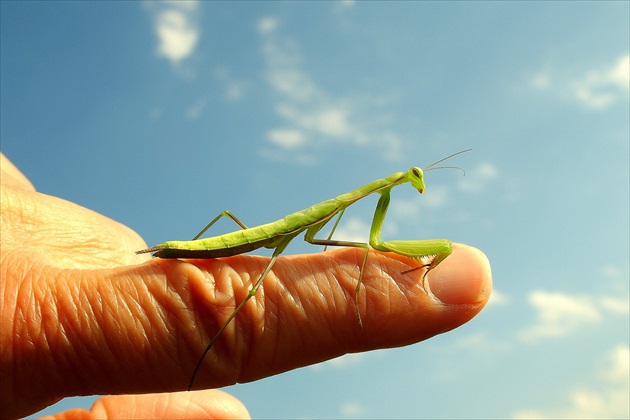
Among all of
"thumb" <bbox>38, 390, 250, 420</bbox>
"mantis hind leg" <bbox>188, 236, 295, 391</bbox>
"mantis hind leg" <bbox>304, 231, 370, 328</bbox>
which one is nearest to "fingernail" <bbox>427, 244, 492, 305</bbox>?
"mantis hind leg" <bbox>304, 231, 370, 328</bbox>

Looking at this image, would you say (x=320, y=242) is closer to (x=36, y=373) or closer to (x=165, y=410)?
(x=36, y=373)

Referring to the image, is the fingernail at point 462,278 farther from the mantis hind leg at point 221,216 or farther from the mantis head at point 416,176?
the mantis hind leg at point 221,216

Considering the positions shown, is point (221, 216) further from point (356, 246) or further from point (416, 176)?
point (416, 176)

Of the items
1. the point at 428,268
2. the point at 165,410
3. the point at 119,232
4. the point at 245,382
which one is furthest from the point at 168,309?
the point at 119,232

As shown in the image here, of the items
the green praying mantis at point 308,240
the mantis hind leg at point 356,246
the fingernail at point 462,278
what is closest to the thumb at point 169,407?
the green praying mantis at point 308,240

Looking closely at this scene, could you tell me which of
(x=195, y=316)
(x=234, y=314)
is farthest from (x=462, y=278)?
(x=195, y=316)

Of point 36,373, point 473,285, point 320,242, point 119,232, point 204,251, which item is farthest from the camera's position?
point 119,232

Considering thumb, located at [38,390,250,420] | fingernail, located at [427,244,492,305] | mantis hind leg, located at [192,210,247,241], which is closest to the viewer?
fingernail, located at [427,244,492,305]

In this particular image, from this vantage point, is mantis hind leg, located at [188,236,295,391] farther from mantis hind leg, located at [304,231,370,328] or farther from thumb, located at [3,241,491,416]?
mantis hind leg, located at [304,231,370,328]
